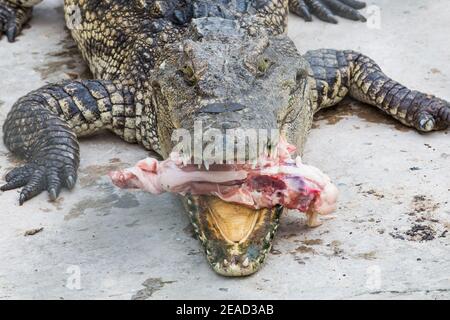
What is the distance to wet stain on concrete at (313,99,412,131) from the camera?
579 centimetres

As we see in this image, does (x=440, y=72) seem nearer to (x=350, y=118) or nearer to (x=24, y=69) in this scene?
(x=350, y=118)

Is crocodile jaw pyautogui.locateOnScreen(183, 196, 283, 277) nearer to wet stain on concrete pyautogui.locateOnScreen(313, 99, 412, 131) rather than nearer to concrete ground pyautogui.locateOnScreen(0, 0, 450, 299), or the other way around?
concrete ground pyautogui.locateOnScreen(0, 0, 450, 299)

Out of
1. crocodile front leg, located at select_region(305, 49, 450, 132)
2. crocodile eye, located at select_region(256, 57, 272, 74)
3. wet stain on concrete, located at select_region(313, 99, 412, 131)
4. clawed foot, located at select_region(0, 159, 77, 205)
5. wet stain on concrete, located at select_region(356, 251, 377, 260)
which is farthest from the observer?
wet stain on concrete, located at select_region(313, 99, 412, 131)

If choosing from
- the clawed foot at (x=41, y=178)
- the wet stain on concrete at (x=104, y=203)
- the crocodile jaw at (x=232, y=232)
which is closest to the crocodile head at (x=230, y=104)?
the crocodile jaw at (x=232, y=232)

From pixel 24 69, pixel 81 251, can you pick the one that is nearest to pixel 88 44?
pixel 24 69

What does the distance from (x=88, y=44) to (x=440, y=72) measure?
2.39 meters

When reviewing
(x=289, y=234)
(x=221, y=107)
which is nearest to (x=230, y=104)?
(x=221, y=107)

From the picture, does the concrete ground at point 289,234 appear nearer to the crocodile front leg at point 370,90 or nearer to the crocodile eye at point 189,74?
the crocodile front leg at point 370,90

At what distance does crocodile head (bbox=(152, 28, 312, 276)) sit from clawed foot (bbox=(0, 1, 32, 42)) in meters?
2.49

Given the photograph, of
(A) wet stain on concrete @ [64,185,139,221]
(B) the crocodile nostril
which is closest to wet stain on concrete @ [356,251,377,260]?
(B) the crocodile nostril

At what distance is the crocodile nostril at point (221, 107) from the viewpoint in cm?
401

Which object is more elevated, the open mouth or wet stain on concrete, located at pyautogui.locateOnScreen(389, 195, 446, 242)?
the open mouth

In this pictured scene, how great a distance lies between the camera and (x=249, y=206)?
4164mm

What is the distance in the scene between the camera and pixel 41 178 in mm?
5000
